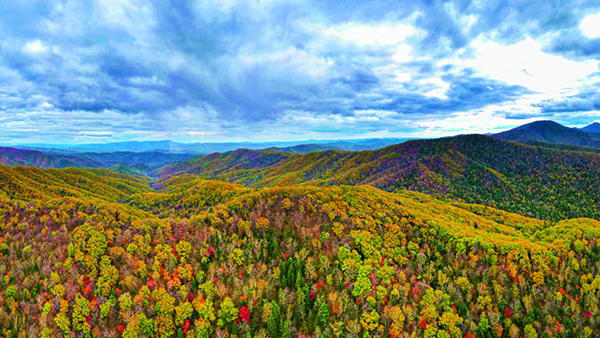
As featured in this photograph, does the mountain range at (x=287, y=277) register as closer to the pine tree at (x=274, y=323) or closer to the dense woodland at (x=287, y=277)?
the dense woodland at (x=287, y=277)

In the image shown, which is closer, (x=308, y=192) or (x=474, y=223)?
(x=308, y=192)

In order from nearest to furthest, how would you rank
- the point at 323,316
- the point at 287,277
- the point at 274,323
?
the point at 274,323 → the point at 323,316 → the point at 287,277

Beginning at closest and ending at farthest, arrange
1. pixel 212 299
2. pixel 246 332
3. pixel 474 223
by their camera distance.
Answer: pixel 246 332 < pixel 212 299 < pixel 474 223

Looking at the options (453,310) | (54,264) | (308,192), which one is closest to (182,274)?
(54,264)

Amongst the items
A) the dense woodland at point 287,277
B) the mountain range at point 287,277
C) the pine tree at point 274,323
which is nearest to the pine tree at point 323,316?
the mountain range at point 287,277

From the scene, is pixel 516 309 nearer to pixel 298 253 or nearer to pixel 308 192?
pixel 298 253

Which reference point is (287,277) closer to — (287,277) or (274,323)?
(287,277)

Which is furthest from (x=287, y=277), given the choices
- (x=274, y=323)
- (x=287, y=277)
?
(x=274, y=323)

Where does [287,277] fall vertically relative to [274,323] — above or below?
above
